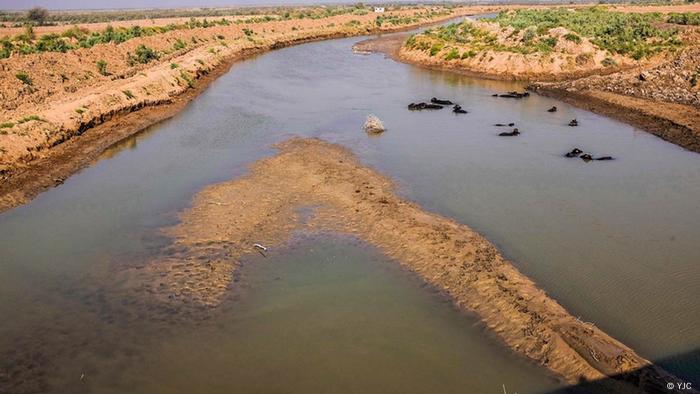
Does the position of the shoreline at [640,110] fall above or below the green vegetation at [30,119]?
below

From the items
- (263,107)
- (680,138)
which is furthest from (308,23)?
(680,138)

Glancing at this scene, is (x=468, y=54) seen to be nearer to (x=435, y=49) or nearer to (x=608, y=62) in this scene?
(x=435, y=49)

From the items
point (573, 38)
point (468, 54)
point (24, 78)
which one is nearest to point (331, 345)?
point (24, 78)

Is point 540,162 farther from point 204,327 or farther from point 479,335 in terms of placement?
point 204,327

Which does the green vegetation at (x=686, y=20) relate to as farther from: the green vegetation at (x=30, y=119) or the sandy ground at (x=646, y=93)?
the green vegetation at (x=30, y=119)

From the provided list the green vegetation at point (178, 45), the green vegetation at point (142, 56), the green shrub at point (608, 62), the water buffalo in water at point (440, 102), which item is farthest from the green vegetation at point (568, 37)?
the green vegetation at point (142, 56)
